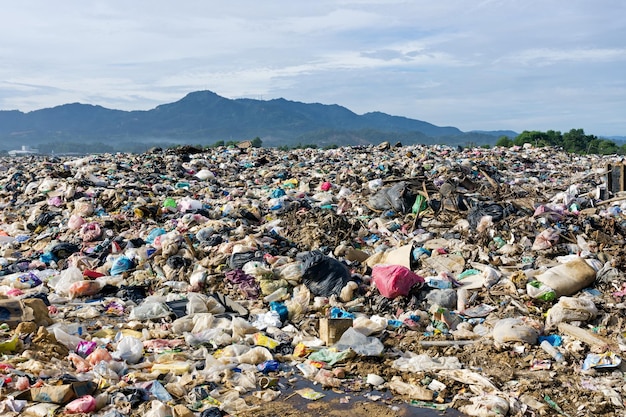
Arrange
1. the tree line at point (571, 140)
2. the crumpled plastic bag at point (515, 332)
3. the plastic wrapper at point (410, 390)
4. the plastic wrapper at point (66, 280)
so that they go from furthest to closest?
the tree line at point (571, 140), the plastic wrapper at point (66, 280), the crumpled plastic bag at point (515, 332), the plastic wrapper at point (410, 390)

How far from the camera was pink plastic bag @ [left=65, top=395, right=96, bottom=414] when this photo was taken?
125 inches

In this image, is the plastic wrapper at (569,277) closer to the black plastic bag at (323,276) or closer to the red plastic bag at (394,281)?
the red plastic bag at (394,281)

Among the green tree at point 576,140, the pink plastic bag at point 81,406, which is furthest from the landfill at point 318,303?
the green tree at point 576,140

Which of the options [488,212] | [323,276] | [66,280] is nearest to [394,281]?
[323,276]

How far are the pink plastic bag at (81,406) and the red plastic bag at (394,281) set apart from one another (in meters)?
2.67

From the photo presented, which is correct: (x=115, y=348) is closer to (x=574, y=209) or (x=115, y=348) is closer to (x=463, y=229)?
(x=463, y=229)

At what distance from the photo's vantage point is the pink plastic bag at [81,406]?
10.4 feet

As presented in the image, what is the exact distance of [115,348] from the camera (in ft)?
13.7

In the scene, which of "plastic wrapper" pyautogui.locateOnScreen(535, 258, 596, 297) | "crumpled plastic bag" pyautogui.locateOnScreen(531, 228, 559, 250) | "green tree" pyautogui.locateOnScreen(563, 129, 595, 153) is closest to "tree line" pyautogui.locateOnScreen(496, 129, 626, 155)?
"green tree" pyautogui.locateOnScreen(563, 129, 595, 153)

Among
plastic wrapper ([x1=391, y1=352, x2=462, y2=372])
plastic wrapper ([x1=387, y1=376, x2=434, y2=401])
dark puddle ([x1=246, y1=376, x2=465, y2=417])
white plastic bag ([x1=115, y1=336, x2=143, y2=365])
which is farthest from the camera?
white plastic bag ([x1=115, y1=336, x2=143, y2=365])

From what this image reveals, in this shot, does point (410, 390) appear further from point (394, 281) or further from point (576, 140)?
point (576, 140)

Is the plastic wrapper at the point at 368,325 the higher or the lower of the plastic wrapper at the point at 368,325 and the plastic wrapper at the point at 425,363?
the higher

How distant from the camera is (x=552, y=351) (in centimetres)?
392

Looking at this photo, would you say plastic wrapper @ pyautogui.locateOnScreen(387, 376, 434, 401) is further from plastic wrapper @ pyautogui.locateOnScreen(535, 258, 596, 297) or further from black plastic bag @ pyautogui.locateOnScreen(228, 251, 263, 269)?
black plastic bag @ pyautogui.locateOnScreen(228, 251, 263, 269)
